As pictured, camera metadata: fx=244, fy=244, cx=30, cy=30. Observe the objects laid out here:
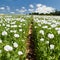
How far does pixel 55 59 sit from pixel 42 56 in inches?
15.9

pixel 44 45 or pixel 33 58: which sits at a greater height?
pixel 44 45

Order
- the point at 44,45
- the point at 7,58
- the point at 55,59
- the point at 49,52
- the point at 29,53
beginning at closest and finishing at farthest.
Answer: the point at 7,58, the point at 55,59, the point at 49,52, the point at 44,45, the point at 29,53

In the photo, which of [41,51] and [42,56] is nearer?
[42,56]

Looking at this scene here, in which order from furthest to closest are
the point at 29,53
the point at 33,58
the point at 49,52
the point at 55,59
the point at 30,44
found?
1. the point at 30,44
2. the point at 29,53
3. the point at 33,58
4. the point at 49,52
5. the point at 55,59

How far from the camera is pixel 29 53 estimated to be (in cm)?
1062

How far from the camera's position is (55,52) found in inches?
309

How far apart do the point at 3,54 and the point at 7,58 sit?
0.37 m

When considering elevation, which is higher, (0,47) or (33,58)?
(0,47)

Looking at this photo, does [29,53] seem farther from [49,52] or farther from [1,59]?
[1,59]

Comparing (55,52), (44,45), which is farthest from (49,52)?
(44,45)

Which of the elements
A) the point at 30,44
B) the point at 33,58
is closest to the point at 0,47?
A: the point at 33,58

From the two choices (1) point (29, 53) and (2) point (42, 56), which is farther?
(1) point (29, 53)

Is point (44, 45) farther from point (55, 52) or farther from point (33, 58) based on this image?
point (33, 58)

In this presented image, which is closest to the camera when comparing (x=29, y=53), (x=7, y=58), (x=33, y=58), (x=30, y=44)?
(x=7, y=58)
